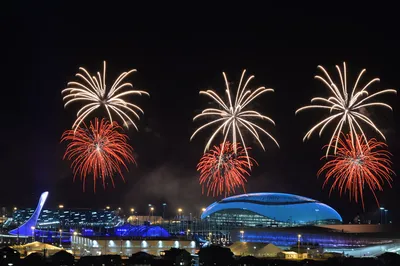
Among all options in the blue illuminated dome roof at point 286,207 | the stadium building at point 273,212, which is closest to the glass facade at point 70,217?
the stadium building at point 273,212

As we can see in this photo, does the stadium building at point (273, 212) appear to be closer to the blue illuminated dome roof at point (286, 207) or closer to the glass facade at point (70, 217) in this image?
the blue illuminated dome roof at point (286, 207)

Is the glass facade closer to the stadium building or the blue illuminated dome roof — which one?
the stadium building

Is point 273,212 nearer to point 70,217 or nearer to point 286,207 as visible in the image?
point 286,207

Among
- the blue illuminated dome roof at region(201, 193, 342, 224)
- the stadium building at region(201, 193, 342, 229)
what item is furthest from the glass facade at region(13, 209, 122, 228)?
the blue illuminated dome roof at region(201, 193, 342, 224)

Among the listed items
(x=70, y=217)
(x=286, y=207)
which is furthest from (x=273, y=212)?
(x=70, y=217)

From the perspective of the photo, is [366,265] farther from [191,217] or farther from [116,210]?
[116,210]

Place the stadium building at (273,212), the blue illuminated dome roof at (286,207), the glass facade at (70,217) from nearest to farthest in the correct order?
the stadium building at (273,212) < the blue illuminated dome roof at (286,207) < the glass facade at (70,217)

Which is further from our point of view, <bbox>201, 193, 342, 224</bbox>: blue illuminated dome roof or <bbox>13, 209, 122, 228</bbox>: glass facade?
<bbox>13, 209, 122, 228</bbox>: glass facade
